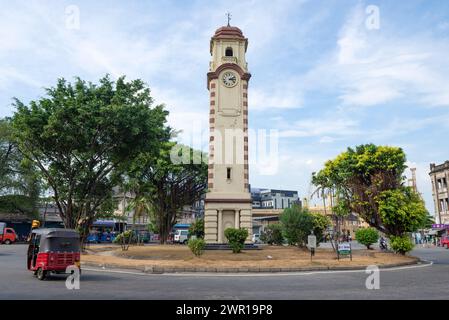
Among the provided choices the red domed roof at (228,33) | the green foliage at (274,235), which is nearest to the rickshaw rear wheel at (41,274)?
the red domed roof at (228,33)

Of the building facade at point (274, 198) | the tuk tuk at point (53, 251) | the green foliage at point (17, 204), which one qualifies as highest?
the building facade at point (274, 198)

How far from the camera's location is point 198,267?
19.6 m

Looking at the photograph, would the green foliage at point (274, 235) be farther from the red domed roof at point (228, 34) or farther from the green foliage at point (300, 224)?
the red domed roof at point (228, 34)

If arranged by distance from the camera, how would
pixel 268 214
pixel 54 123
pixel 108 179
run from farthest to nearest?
1. pixel 268 214
2. pixel 108 179
3. pixel 54 123

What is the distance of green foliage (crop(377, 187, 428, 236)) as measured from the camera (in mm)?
27516

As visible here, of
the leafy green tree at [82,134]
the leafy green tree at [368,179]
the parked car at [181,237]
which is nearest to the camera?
the leafy green tree at [82,134]

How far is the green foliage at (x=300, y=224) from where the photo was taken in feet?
108

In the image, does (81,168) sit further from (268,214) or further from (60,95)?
(268,214)

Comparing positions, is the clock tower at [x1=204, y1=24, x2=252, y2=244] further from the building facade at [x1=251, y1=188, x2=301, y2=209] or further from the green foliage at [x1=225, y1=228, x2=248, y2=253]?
the building facade at [x1=251, y1=188, x2=301, y2=209]

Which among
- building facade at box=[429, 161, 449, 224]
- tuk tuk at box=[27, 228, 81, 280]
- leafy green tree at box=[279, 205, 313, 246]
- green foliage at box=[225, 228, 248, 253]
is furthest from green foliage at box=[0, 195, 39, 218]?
building facade at box=[429, 161, 449, 224]

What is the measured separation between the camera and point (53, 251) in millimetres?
15828

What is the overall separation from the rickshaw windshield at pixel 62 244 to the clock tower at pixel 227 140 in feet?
59.3
